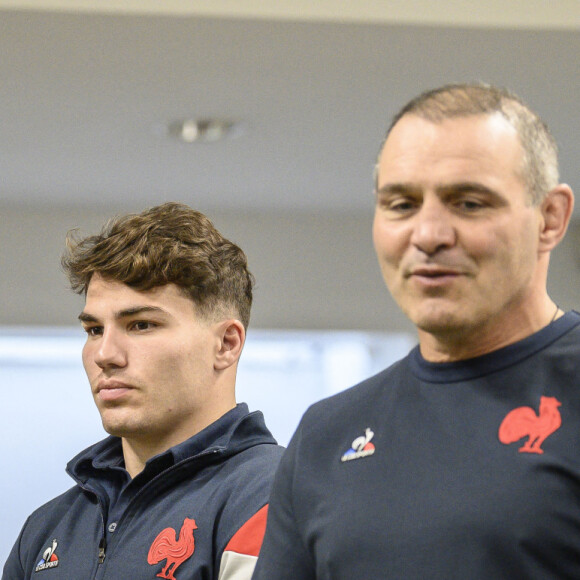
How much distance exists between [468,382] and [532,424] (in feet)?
0.28

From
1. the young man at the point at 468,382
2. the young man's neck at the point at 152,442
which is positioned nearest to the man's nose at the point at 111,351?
the young man's neck at the point at 152,442

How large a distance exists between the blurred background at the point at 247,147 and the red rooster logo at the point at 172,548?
4.73 feet

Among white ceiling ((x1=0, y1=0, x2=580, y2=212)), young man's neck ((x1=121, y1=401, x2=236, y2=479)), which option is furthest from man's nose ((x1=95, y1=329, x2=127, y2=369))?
white ceiling ((x1=0, y1=0, x2=580, y2=212))

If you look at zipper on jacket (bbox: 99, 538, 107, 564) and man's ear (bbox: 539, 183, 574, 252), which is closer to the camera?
man's ear (bbox: 539, 183, 574, 252)

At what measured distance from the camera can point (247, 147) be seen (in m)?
3.55

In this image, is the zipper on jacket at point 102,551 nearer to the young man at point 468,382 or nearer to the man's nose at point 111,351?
the man's nose at point 111,351

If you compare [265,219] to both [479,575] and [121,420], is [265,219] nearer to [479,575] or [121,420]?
[121,420]

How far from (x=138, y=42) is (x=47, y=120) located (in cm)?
72

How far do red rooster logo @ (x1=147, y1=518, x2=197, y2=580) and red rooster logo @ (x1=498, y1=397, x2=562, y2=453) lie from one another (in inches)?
26.0

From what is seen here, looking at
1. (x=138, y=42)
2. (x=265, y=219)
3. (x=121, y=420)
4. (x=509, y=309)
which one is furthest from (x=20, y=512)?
(x=509, y=309)

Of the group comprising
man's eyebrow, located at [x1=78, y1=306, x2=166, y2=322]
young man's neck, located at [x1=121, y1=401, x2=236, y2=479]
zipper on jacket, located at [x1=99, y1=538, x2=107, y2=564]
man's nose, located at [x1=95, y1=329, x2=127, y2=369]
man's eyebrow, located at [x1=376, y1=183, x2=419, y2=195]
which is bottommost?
zipper on jacket, located at [x1=99, y1=538, x2=107, y2=564]

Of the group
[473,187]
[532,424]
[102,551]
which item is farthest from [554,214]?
[102,551]

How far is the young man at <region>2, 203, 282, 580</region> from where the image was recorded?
60.2 inches

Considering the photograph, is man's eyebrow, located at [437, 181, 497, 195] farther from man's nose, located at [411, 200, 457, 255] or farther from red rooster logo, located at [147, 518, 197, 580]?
red rooster logo, located at [147, 518, 197, 580]
